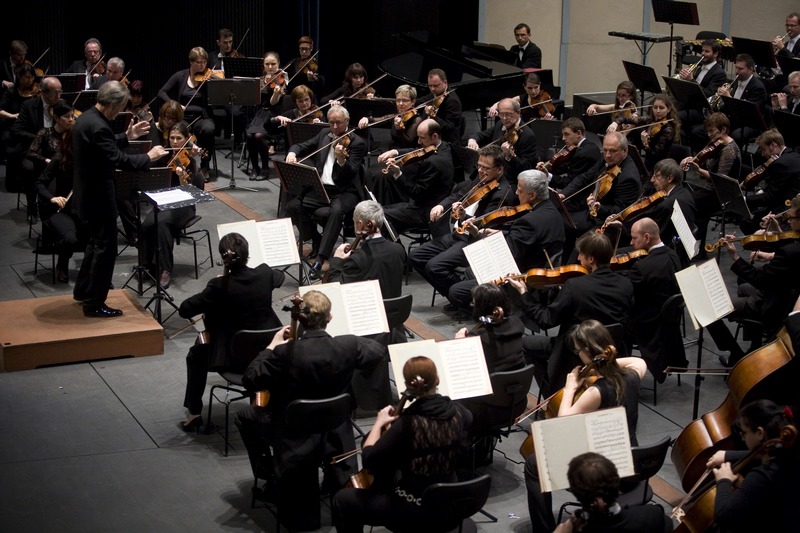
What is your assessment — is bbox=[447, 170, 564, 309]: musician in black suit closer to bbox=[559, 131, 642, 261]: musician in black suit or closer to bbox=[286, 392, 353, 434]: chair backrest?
bbox=[559, 131, 642, 261]: musician in black suit

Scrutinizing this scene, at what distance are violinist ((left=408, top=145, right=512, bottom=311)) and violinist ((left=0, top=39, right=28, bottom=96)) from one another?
5.93 metres

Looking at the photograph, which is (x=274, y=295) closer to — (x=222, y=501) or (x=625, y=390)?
(x=222, y=501)

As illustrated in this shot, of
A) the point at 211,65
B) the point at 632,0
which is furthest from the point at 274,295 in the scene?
the point at 632,0

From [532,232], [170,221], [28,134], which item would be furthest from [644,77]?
[28,134]

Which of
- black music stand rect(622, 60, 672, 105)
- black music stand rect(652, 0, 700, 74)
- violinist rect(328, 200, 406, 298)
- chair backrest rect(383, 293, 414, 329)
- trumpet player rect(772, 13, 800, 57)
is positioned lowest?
chair backrest rect(383, 293, 414, 329)

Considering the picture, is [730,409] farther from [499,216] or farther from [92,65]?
[92,65]

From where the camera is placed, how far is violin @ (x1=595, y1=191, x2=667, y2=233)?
8.52 metres

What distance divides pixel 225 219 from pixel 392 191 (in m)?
1.94

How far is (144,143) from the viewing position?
9633mm

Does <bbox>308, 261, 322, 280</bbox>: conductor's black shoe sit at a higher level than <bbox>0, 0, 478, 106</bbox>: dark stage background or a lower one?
lower

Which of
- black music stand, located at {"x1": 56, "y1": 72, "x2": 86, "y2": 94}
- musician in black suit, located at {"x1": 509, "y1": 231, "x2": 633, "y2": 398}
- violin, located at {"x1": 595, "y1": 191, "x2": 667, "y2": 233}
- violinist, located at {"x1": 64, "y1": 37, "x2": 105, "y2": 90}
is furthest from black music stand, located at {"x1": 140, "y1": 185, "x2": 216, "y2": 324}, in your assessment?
violinist, located at {"x1": 64, "y1": 37, "x2": 105, "y2": 90}

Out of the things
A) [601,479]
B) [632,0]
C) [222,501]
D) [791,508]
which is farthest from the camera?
[632,0]

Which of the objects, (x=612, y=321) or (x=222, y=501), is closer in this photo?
(x=222, y=501)

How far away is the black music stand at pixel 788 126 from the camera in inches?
398
